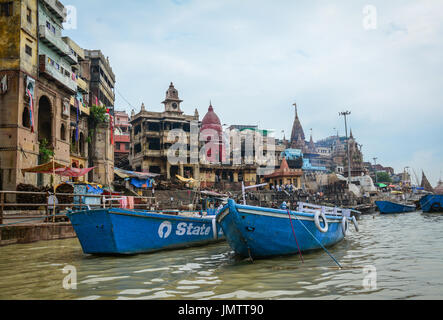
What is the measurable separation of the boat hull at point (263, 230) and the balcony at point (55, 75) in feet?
62.6

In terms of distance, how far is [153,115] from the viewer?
4484 cm

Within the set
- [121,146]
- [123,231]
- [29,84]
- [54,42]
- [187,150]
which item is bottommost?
[123,231]

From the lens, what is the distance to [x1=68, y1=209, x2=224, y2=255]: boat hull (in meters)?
9.86

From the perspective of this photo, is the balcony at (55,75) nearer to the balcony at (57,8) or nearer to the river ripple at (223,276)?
the balcony at (57,8)

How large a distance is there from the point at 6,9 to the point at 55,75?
4.70m

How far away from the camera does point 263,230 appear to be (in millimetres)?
8883

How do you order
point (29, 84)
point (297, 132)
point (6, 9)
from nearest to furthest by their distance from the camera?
1. point (6, 9)
2. point (29, 84)
3. point (297, 132)

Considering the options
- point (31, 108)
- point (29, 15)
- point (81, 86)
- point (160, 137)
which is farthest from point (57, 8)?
point (160, 137)

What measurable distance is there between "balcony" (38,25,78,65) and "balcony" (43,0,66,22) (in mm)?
1699

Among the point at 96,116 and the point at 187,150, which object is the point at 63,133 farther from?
the point at 187,150

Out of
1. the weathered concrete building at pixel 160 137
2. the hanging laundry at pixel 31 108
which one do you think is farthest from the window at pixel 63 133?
the weathered concrete building at pixel 160 137

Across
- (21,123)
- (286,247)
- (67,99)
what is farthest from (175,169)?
(286,247)

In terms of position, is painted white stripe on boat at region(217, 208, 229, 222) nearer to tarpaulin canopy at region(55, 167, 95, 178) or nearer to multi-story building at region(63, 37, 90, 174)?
tarpaulin canopy at region(55, 167, 95, 178)
